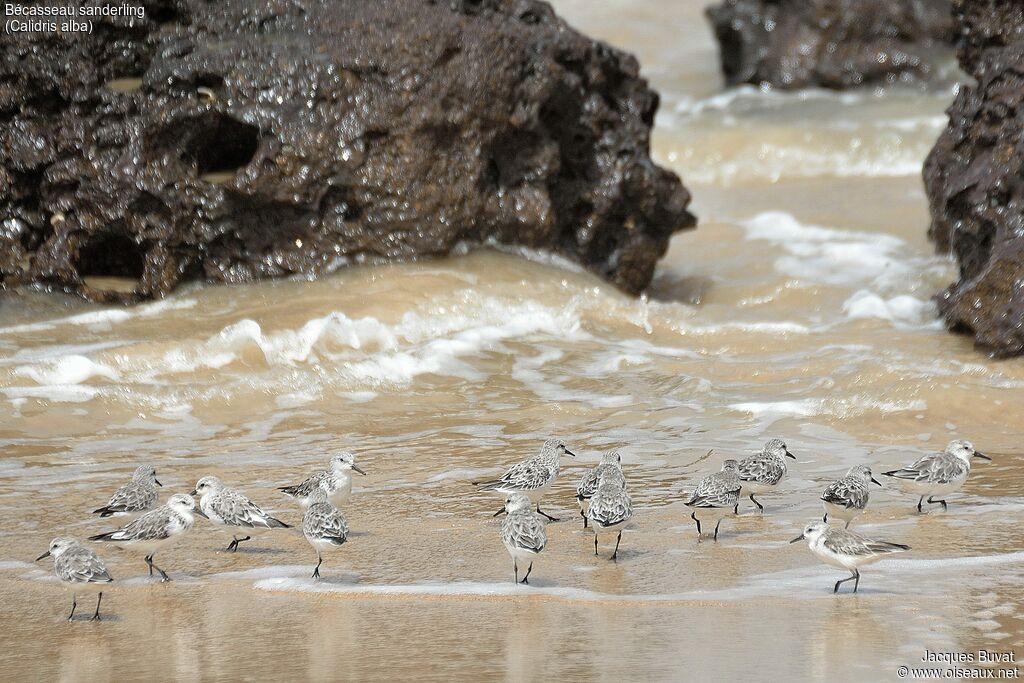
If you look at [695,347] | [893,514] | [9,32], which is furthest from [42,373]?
[893,514]

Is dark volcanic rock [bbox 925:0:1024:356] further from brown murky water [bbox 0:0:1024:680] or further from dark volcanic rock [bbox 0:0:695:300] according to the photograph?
dark volcanic rock [bbox 0:0:695:300]

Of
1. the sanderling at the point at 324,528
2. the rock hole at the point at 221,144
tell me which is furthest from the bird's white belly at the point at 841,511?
the rock hole at the point at 221,144

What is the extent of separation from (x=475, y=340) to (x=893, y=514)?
13.0ft

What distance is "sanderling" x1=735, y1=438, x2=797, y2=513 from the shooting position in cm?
615

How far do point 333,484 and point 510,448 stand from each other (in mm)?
1493

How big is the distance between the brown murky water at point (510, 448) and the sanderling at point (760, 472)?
0.17 metres

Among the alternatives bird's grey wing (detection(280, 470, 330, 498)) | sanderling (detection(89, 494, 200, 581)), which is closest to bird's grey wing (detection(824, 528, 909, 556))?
bird's grey wing (detection(280, 470, 330, 498))

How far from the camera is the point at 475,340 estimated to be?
30.7 feet

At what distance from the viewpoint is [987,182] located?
934 cm

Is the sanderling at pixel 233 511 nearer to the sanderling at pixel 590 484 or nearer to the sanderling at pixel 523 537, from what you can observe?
the sanderling at pixel 523 537

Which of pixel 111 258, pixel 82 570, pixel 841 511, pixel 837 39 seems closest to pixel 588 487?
pixel 841 511

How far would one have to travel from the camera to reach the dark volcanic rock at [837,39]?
65.4 feet

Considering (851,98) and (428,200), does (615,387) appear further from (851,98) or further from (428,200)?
(851,98)

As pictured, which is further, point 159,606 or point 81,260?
point 81,260
